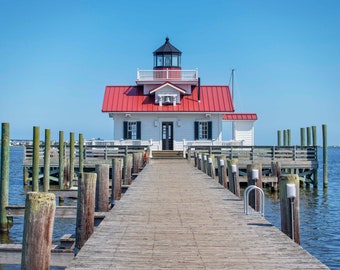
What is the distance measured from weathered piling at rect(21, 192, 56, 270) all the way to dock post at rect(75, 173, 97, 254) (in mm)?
2906

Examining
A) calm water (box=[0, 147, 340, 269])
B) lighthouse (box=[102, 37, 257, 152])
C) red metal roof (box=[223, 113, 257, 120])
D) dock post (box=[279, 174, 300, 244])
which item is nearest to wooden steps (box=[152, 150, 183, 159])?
lighthouse (box=[102, 37, 257, 152])

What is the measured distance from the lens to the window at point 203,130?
39.2m

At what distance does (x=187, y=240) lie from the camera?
8273 mm

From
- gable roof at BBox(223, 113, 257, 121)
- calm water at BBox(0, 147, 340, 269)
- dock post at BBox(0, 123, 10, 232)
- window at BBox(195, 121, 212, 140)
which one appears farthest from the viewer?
gable roof at BBox(223, 113, 257, 121)

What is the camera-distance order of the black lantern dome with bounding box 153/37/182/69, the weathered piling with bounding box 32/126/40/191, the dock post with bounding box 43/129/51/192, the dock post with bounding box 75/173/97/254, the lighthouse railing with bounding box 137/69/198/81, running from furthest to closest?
the black lantern dome with bounding box 153/37/182/69
the lighthouse railing with bounding box 137/69/198/81
the dock post with bounding box 43/129/51/192
the weathered piling with bounding box 32/126/40/191
the dock post with bounding box 75/173/97/254

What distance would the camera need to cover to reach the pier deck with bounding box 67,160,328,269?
6.86 m

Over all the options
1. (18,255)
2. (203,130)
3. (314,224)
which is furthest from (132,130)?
(18,255)

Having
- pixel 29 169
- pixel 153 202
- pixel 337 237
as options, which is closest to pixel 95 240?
pixel 153 202

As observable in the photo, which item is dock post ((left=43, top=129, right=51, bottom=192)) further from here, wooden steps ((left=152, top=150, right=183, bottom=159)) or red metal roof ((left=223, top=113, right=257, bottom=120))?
red metal roof ((left=223, top=113, right=257, bottom=120))

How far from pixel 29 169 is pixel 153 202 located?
886 inches

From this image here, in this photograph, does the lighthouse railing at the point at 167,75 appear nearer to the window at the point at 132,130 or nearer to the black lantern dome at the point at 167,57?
the black lantern dome at the point at 167,57

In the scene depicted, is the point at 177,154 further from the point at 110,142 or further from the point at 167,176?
the point at 167,176

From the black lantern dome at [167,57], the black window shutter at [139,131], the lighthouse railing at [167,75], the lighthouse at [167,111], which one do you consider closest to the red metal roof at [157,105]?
the lighthouse at [167,111]

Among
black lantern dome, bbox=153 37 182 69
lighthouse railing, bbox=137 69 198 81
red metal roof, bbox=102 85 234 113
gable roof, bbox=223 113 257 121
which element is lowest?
gable roof, bbox=223 113 257 121
